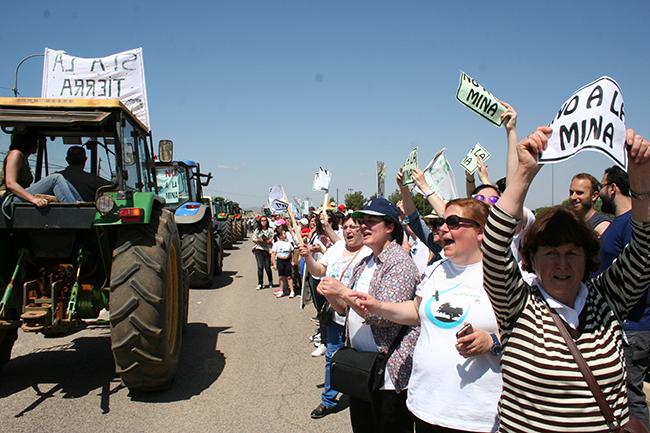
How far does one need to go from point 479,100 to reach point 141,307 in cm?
318

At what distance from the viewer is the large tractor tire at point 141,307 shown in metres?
4.45

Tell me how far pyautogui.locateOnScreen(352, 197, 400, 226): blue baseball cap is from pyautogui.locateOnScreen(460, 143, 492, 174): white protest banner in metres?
1.52

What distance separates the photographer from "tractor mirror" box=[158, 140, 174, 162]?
6.83m

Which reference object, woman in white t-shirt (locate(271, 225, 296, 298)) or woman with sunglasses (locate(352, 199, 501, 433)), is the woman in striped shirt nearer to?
woman with sunglasses (locate(352, 199, 501, 433))

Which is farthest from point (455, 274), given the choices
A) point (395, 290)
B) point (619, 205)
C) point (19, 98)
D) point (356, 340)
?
point (19, 98)

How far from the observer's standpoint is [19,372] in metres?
5.60

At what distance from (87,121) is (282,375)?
3.19 metres

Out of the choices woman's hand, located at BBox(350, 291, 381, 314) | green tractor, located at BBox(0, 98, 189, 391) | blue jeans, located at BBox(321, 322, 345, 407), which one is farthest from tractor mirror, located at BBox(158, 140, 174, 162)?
woman's hand, located at BBox(350, 291, 381, 314)

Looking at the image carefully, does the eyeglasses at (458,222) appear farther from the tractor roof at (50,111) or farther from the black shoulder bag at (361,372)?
the tractor roof at (50,111)

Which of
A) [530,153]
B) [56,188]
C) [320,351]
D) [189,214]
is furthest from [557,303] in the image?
[189,214]

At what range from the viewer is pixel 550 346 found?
6.52 ft

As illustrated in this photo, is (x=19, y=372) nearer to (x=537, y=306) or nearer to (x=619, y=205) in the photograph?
(x=537, y=306)

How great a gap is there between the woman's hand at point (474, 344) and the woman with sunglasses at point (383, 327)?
2.28 feet

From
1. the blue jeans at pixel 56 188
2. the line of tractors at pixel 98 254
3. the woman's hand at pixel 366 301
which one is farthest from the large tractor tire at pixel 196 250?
the woman's hand at pixel 366 301
